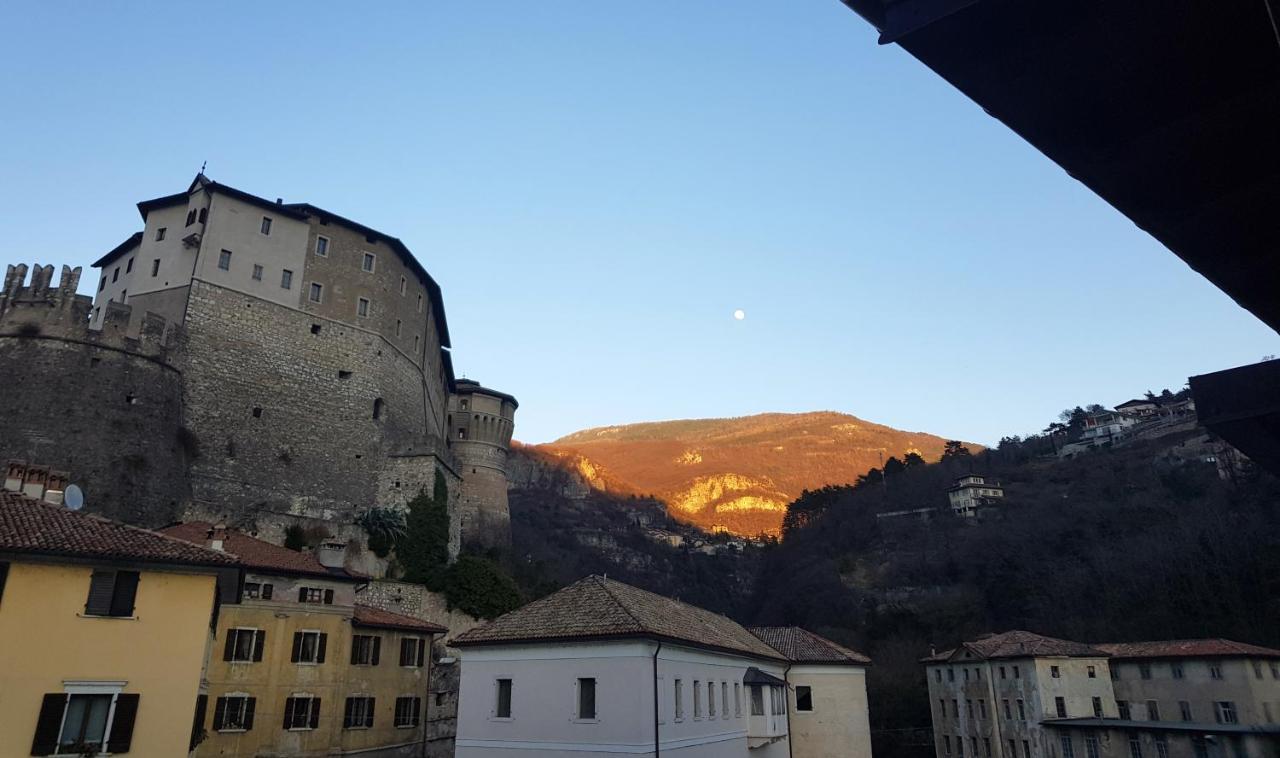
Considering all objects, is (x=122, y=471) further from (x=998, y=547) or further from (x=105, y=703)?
(x=998, y=547)

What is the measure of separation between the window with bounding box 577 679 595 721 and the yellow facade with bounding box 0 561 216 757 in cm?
930

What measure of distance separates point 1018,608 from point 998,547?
799 centimetres

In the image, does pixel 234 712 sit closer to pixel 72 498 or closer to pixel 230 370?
pixel 72 498

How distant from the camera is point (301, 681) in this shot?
2736 centimetres

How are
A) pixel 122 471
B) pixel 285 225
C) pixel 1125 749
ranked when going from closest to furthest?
pixel 122 471 < pixel 1125 749 < pixel 285 225

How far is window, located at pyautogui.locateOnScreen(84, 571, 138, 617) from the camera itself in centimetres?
1605

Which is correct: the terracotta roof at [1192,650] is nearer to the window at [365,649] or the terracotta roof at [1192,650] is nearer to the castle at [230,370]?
the castle at [230,370]

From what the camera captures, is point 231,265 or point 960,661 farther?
point 960,661

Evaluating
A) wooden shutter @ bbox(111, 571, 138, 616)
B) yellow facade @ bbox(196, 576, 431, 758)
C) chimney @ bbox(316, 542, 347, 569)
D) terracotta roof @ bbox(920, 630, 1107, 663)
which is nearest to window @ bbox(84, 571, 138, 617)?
wooden shutter @ bbox(111, 571, 138, 616)

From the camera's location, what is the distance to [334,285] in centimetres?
4369

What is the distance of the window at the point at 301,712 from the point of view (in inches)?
1055

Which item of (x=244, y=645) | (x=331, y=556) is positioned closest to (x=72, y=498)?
(x=244, y=645)

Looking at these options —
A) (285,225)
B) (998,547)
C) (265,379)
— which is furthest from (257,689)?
(998,547)

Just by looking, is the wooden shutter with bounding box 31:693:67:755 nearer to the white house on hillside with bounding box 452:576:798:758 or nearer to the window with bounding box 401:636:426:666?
the white house on hillside with bounding box 452:576:798:758
